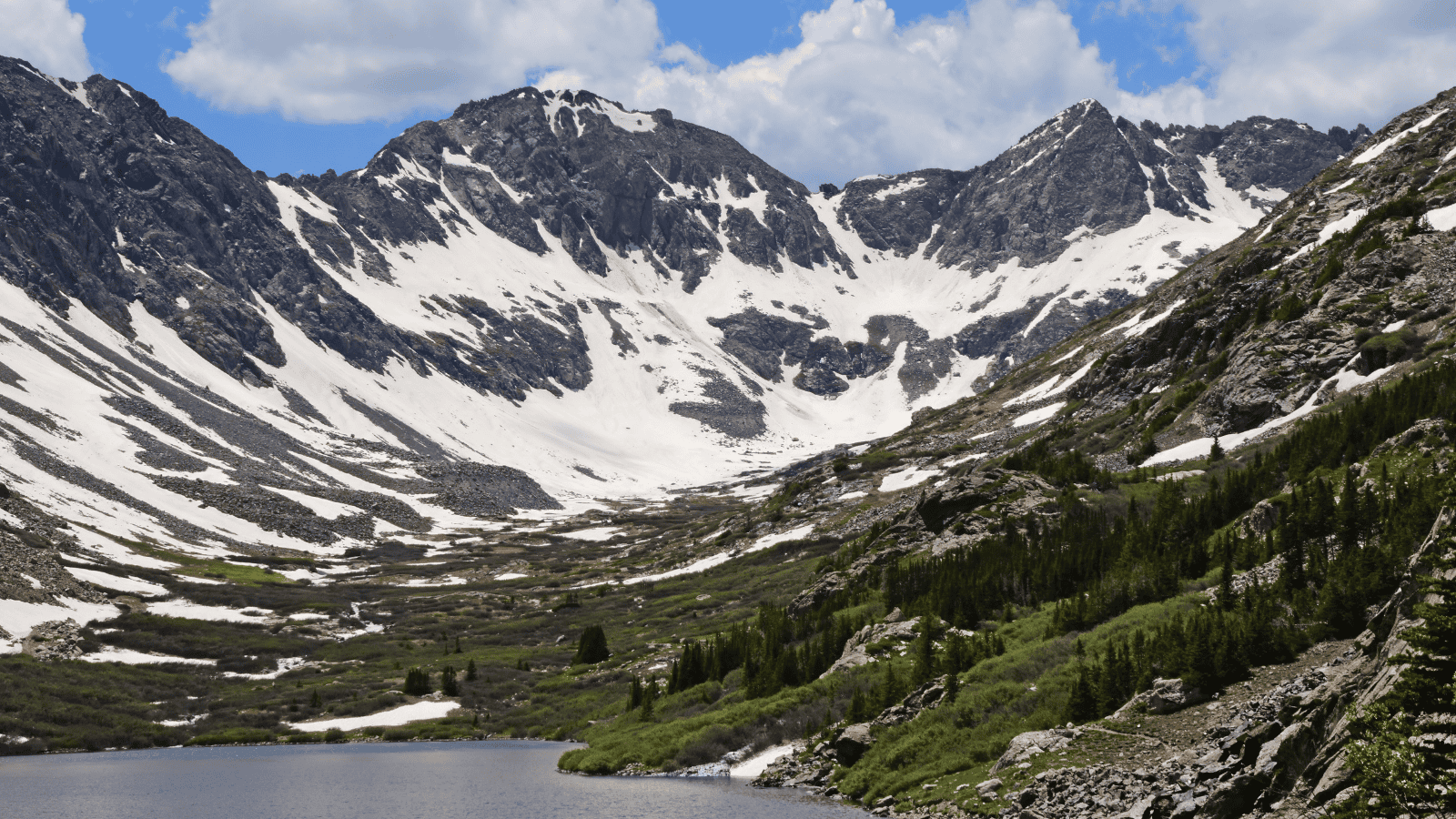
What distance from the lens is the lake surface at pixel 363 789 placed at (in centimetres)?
5019

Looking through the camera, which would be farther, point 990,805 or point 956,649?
point 956,649

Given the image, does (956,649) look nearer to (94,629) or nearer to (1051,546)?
(1051,546)

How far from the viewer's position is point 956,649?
171ft

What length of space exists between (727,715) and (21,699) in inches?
2772

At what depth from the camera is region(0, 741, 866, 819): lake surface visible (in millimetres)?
50188

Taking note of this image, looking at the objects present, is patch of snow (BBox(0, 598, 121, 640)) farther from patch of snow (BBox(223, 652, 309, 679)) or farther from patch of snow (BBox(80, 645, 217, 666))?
patch of snow (BBox(223, 652, 309, 679))

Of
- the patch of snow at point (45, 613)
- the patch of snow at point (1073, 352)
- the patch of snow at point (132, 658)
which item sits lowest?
the patch of snow at point (132, 658)

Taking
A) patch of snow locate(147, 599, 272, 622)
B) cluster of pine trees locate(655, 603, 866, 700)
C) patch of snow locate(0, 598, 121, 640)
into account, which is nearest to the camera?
cluster of pine trees locate(655, 603, 866, 700)

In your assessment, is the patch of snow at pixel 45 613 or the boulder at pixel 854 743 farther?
the patch of snow at pixel 45 613

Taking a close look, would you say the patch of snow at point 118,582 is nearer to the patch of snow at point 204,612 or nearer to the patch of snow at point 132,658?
the patch of snow at point 204,612

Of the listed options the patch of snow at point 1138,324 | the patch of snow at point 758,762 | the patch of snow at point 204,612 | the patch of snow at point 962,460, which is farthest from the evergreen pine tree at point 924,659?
the patch of snow at point 1138,324

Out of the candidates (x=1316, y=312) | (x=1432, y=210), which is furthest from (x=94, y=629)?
(x=1432, y=210)

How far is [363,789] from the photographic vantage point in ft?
203

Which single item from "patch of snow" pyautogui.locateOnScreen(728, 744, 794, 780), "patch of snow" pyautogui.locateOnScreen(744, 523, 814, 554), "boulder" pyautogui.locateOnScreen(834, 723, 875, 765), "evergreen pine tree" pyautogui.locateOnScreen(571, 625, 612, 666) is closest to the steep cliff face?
"patch of snow" pyautogui.locateOnScreen(744, 523, 814, 554)
